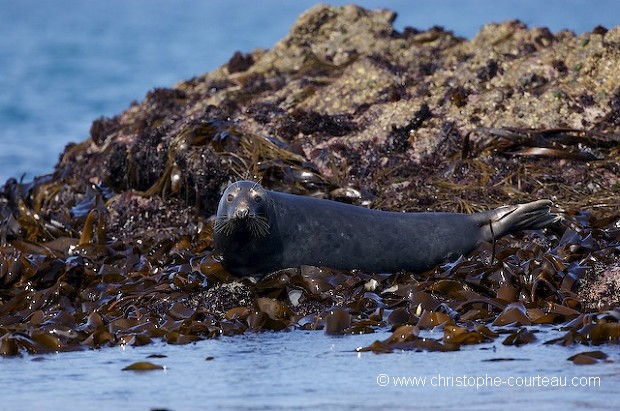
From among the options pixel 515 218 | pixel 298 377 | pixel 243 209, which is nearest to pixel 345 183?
pixel 515 218

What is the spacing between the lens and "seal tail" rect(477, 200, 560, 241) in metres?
7.20

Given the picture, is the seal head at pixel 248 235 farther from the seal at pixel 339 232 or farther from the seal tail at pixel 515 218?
the seal tail at pixel 515 218

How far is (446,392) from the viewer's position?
3.99 m

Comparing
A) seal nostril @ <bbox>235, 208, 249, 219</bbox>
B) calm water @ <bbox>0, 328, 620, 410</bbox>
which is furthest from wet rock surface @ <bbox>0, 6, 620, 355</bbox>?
seal nostril @ <bbox>235, 208, 249, 219</bbox>

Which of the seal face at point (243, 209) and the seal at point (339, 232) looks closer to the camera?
the seal face at point (243, 209)

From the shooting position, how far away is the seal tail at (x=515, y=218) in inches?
284

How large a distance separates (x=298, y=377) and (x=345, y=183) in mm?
5018

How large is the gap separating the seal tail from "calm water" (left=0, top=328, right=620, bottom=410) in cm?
209

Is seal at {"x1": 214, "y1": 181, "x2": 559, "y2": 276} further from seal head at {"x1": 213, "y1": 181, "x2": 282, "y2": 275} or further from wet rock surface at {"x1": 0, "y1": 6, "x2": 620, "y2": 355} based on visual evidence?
wet rock surface at {"x1": 0, "y1": 6, "x2": 620, "y2": 355}

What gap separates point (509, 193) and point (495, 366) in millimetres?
4405

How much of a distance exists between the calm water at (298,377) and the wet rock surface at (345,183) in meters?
0.24

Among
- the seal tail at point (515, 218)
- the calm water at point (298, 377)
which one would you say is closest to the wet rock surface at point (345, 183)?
the seal tail at point (515, 218)

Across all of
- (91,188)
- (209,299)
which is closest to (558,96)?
(91,188)

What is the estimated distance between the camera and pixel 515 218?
7.20 meters
